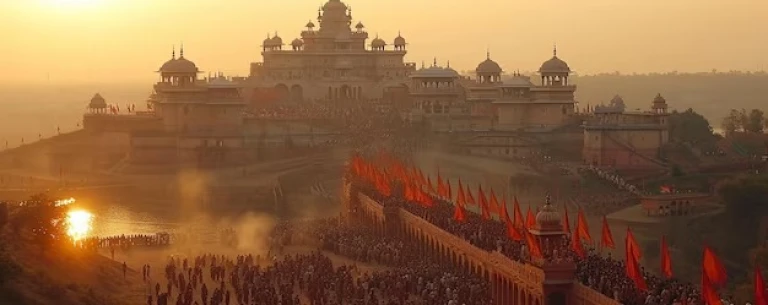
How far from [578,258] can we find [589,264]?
0.71m

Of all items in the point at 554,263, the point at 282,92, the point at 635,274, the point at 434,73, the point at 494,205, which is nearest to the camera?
the point at 635,274

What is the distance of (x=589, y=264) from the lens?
3441 cm

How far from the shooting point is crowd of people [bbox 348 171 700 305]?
1196 inches

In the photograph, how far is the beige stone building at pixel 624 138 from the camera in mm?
69000

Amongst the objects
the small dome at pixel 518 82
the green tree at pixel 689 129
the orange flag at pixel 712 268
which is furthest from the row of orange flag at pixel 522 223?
the green tree at pixel 689 129

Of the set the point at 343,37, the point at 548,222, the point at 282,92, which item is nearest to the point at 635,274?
the point at 548,222

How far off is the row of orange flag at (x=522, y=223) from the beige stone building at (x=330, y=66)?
2087cm

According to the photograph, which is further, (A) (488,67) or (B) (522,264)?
(A) (488,67)

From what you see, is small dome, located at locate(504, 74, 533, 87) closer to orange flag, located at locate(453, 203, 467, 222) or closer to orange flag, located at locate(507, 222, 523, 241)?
orange flag, located at locate(453, 203, 467, 222)

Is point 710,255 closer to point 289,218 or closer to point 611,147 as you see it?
point 289,218

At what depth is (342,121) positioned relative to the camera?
7556 centimetres

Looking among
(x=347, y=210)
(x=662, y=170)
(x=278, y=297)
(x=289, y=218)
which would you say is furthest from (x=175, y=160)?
(x=278, y=297)

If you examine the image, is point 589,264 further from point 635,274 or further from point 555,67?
point 555,67

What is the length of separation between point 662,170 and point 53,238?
33322 mm
